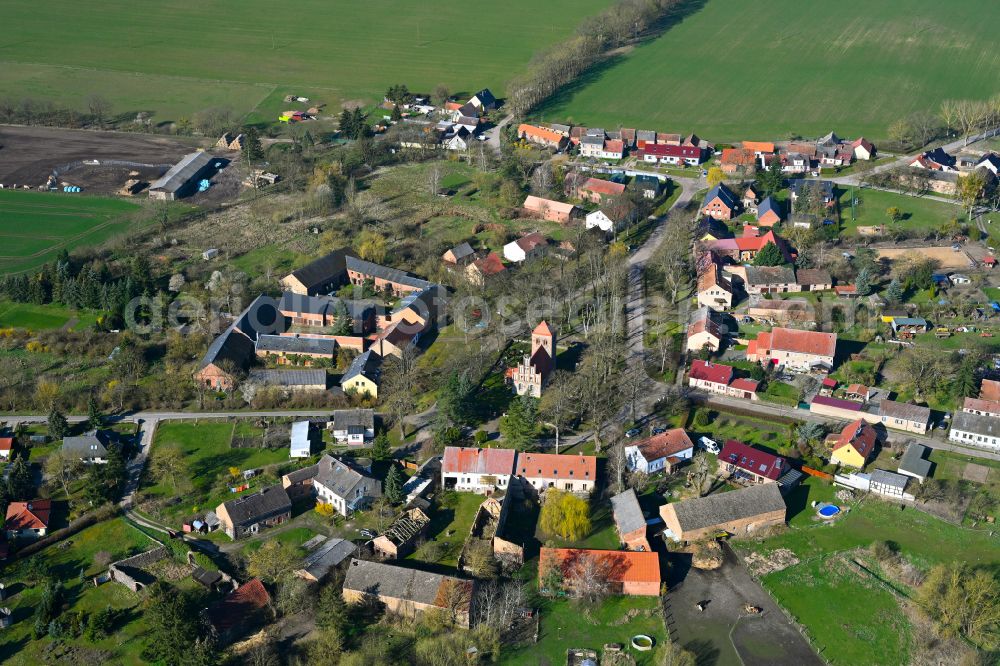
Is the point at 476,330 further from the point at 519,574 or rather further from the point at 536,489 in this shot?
the point at 519,574

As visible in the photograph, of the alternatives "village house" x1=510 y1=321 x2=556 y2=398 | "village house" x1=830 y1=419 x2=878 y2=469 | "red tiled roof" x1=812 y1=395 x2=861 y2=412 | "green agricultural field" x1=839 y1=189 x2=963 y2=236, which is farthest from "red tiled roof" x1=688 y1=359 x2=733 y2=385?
"green agricultural field" x1=839 y1=189 x2=963 y2=236

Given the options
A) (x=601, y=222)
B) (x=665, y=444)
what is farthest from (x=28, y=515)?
(x=601, y=222)

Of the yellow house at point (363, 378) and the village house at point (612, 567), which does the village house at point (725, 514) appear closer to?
the village house at point (612, 567)

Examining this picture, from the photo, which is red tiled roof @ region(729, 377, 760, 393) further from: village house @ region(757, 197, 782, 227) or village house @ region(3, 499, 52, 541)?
village house @ region(3, 499, 52, 541)

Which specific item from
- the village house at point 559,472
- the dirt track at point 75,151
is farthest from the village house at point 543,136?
the village house at point 559,472

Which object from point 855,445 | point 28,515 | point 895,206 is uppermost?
point 895,206

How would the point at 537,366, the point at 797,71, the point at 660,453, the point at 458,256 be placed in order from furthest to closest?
the point at 797,71 < the point at 458,256 < the point at 537,366 < the point at 660,453

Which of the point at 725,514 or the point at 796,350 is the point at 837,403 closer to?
the point at 796,350
